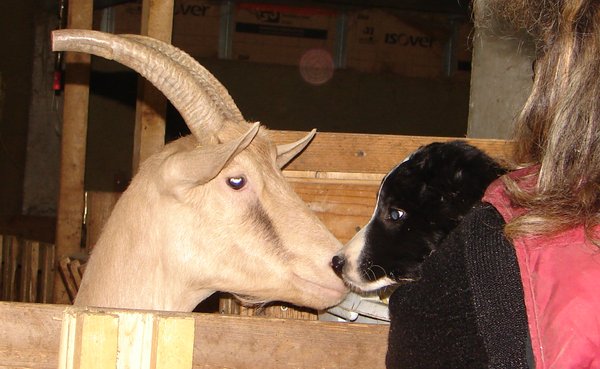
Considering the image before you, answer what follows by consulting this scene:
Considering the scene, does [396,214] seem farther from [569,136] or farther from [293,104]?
[293,104]

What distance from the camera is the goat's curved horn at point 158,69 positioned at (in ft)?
8.98

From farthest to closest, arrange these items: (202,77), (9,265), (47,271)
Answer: (9,265), (47,271), (202,77)

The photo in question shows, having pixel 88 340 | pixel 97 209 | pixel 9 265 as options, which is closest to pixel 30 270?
pixel 9 265

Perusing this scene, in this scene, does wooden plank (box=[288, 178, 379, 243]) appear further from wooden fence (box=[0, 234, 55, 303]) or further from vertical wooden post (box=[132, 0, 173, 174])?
wooden fence (box=[0, 234, 55, 303])

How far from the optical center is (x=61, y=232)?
5723 millimetres

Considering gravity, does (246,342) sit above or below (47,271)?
above

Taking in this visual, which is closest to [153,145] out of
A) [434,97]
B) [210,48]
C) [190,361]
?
[190,361]

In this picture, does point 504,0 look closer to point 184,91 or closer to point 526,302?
point 526,302

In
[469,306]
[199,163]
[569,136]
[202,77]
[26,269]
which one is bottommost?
[26,269]

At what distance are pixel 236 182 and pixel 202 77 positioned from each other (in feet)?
1.53

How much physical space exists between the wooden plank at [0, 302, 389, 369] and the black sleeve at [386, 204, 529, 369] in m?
0.38

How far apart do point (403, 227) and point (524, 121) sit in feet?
3.60

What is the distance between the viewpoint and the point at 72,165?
19.1 ft

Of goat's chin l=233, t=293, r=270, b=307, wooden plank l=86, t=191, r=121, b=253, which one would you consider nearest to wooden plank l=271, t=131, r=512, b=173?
goat's chin l=233, t=293, r=270, b=307
